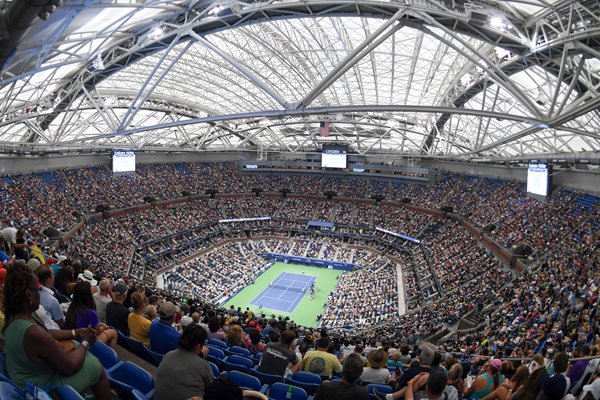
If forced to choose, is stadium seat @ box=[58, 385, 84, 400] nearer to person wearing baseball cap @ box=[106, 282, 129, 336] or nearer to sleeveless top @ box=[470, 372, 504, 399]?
person wearing baseball cap @ box=[106, 282, 129, 336]

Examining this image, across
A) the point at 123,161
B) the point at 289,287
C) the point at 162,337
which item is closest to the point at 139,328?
the point at 162,337

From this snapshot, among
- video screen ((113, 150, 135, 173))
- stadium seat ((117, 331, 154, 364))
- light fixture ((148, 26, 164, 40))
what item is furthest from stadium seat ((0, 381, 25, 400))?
video screen ((113, 150, 135, 173))

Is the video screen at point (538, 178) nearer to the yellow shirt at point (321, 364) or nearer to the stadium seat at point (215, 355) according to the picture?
the yellow shirt at point (321, 364)

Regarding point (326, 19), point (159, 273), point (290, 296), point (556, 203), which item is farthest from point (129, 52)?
point (556, 203)

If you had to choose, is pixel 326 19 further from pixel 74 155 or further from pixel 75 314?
pixel 74 155

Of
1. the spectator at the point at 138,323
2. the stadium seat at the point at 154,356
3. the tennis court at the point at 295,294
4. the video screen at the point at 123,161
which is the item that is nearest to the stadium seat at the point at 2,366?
the stadium seat at the point at 154,356

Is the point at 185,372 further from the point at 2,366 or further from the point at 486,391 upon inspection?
the point at 486,391
